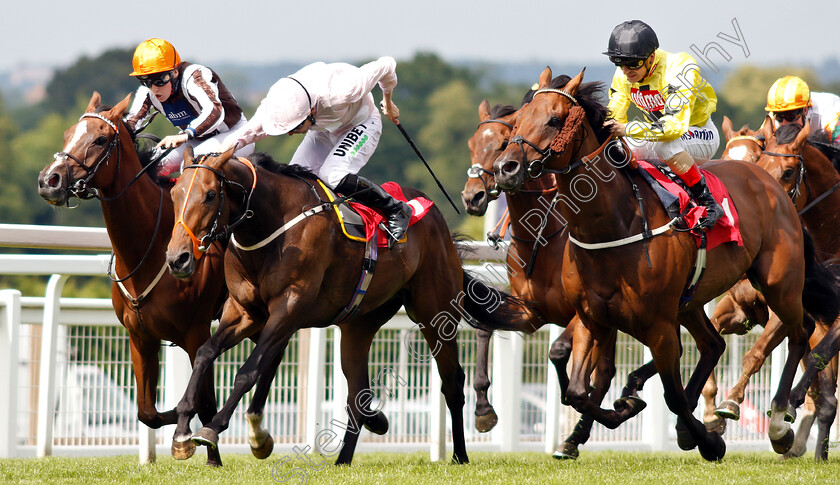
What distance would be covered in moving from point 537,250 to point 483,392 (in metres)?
1.05

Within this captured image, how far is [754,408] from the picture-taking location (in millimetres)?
9445

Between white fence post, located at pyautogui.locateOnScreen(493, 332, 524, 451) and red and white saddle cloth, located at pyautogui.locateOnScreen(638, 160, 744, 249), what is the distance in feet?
7.73

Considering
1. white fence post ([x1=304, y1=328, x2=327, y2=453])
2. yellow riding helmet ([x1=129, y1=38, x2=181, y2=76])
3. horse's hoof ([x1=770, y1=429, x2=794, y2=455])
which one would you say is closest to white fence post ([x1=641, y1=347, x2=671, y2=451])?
horse's hoof ([x1=770, y1=429, x2=794, y2=455])

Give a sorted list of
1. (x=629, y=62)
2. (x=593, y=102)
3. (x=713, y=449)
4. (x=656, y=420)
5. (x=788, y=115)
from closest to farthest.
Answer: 1. (x=593, y=102)
2. (x=629, y=62)
3. (x=713, y=449)
4. (x=788, y=115)
5. (x=656, y=420)

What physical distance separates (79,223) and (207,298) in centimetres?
4512

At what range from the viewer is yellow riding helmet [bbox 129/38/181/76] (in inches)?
252

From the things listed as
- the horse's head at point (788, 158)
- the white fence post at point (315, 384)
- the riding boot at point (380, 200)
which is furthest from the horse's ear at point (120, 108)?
the horse's head at point (788, 158)

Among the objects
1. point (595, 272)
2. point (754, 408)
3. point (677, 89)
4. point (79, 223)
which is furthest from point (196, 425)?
point (79, 223)

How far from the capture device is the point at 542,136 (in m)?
5.45

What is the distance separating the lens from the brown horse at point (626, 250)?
5.53 m

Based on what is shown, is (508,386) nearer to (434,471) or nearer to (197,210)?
(434,471)

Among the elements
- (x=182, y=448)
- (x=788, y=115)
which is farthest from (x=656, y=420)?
(x=182, y=448)

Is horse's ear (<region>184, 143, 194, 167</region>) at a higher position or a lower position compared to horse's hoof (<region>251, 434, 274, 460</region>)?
higher

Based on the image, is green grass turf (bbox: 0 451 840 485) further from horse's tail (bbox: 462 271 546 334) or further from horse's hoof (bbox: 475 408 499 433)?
horse's tail (bbox: 462 271 546 334)
